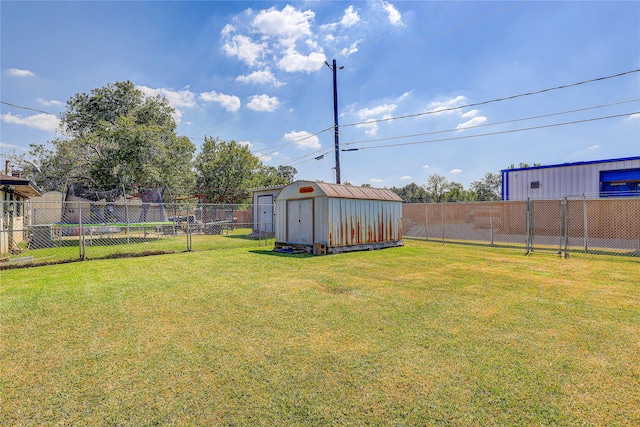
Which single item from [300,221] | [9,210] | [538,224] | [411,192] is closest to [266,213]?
[300,221]

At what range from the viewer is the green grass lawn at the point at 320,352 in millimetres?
2115

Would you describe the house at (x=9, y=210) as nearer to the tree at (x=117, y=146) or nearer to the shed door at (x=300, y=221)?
the tree at (x=117, y=146)

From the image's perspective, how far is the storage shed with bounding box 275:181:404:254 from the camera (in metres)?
10.3

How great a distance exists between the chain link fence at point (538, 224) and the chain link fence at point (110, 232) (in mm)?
8725

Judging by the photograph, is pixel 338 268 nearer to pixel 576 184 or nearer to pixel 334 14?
pixel 334 14

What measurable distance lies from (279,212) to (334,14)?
9.97 meters

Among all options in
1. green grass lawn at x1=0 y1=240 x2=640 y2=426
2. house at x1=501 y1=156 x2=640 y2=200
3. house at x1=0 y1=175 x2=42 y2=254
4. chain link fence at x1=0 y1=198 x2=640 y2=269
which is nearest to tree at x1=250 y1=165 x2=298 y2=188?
chain link fence at x1=0 y1=198 x2=640 y2=269

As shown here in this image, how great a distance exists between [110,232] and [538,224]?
25.5 metres

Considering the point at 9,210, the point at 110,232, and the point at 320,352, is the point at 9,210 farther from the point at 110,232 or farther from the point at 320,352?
the point at 320,352

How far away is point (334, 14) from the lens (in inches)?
537

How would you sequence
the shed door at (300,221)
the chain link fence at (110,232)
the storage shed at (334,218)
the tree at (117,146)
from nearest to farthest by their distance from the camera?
the chain link fence at (110,232), the storage shed at (334,218), the shed door at (300,221), the tree at (117,146)

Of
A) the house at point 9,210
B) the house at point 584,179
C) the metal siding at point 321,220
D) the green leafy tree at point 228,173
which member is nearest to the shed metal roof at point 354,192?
the metal siding at point 321,220

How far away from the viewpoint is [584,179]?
16.1m

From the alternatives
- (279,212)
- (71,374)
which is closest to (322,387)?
(71,374)
